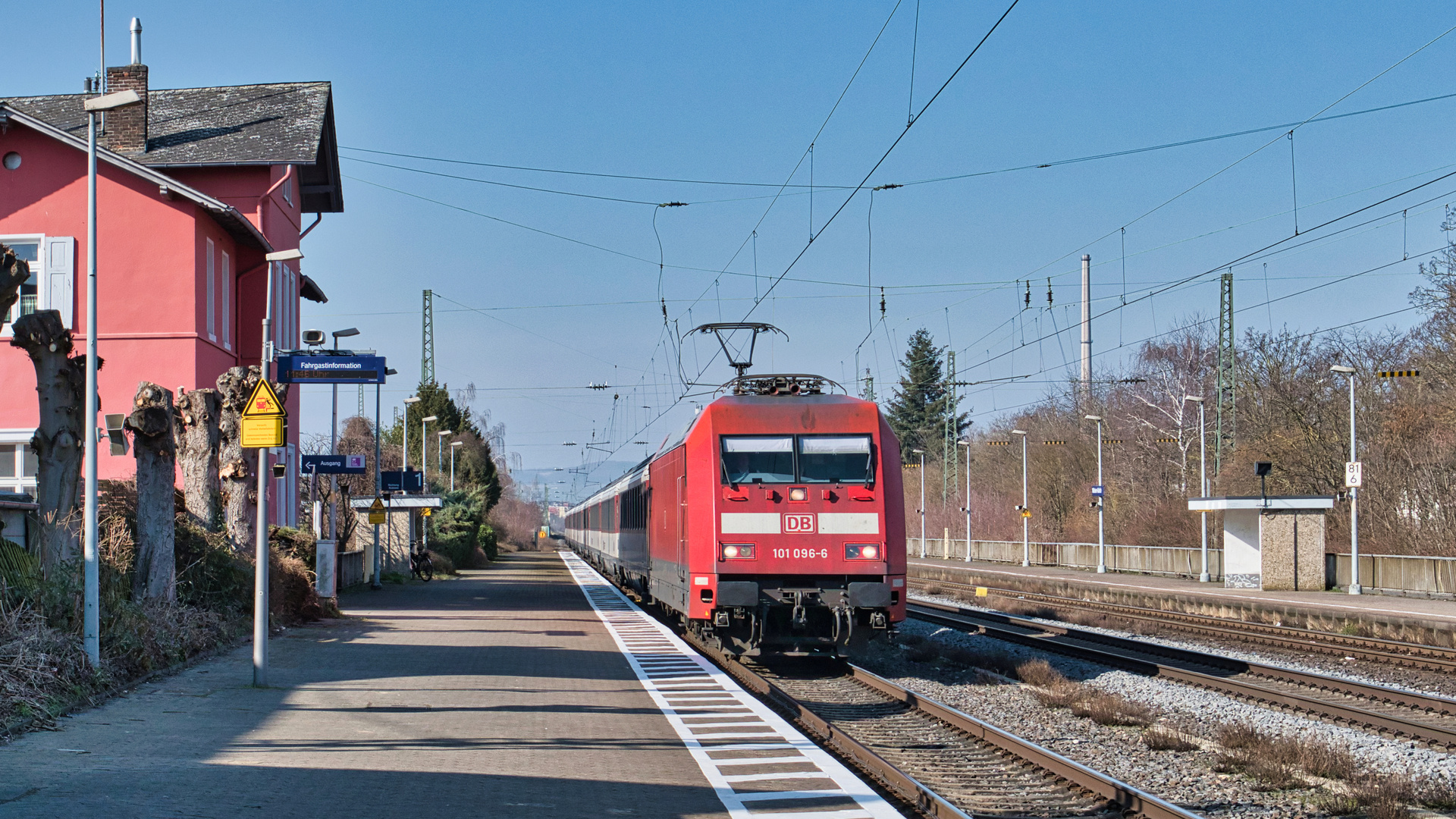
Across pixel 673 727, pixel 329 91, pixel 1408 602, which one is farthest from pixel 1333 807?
pixel 329 91

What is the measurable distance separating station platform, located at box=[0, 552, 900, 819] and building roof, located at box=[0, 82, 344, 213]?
43.6 feet

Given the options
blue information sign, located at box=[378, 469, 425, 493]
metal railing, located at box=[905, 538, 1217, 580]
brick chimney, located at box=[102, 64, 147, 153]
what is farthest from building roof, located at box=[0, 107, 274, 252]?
metal railing, located at box=[905, 538, 1217, 580]

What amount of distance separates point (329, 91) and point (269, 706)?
67.6ft

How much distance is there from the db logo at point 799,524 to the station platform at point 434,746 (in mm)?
1918

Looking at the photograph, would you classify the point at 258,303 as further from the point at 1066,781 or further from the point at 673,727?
the point at 1066,781

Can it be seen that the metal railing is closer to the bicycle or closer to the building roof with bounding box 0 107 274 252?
the building roof with bounding box 0 107 274 252

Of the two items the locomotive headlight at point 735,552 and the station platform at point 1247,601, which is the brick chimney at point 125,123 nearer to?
the locomotive headlight at point 735,552

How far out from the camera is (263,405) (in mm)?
12891

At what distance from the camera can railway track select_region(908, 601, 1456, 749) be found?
38.6 feet

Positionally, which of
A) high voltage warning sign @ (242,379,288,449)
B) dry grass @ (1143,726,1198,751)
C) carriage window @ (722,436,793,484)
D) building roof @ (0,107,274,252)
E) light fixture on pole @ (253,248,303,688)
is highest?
building roof @ (0,107,274,252)

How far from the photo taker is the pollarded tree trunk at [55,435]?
42.3 ft

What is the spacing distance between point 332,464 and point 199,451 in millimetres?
6628

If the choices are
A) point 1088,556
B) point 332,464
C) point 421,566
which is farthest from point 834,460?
point 1088,556

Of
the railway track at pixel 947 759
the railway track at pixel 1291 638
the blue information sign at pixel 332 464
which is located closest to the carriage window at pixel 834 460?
the railway track at pixel 947 759
